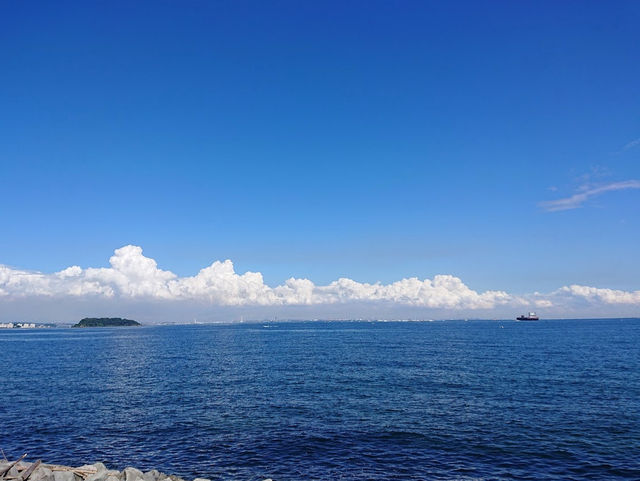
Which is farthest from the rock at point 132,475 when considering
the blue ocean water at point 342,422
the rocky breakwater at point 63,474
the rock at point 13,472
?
the rock at point 13,472

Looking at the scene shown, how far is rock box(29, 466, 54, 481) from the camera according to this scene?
26.8 meters

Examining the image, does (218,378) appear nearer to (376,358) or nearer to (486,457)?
(376,358)

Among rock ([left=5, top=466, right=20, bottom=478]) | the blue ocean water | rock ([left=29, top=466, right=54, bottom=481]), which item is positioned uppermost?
rock ([left=29, top=466, right=54, bottom=481])

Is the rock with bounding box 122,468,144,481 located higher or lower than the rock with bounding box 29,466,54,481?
lower

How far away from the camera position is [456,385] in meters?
67.7

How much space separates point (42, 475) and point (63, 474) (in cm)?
136

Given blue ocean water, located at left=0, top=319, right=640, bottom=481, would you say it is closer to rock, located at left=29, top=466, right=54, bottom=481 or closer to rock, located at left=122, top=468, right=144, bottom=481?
rock, located at left=122, top=468, right=144, bottom=481

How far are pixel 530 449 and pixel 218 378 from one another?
5941 cm

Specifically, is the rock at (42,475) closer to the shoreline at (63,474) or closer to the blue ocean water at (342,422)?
the shoreline at (63,474)

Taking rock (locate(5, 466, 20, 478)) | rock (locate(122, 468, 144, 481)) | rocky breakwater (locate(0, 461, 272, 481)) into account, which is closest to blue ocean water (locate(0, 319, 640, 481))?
rock (locate(122, 468, 144, 481))

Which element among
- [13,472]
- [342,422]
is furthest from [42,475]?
[342,422]

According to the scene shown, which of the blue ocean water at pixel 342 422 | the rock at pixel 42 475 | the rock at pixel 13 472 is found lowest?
the blue ocean water at pixel 342 422

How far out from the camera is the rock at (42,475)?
26.8 metres

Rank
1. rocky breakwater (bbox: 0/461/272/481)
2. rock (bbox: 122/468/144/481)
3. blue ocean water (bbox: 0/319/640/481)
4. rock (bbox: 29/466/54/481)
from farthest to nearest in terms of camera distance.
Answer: blue ocean water (bbox: 0/319/640/481), rock (bbox: 122/468/144/481), rocky breakwater (bbox: 0/461/272/481), rock (bbox: 29/466/54/481)
